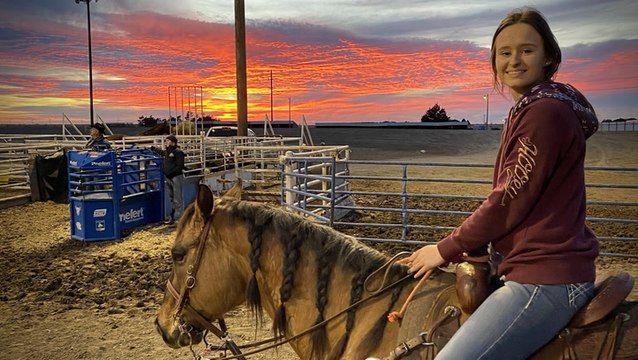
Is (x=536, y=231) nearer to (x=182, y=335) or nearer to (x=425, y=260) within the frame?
(x=425, y=260)

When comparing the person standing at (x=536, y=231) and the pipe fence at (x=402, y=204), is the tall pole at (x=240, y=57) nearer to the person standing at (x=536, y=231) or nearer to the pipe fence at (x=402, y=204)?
the pipe fence at (x=402, y=204)

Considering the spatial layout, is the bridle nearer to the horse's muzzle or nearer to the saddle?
the horse's muzzle

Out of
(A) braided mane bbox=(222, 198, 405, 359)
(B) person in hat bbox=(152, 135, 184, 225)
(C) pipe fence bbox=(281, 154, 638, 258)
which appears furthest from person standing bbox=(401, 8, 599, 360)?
(B) person in hat bbox=(152, 135, 184, 225)

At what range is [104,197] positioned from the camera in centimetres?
933

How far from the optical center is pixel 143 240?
887 centimetres

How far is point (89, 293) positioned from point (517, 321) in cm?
592

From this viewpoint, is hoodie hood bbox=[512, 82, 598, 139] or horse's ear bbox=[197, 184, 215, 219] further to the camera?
horse's ear bbox=[197, 184, 215, 219]

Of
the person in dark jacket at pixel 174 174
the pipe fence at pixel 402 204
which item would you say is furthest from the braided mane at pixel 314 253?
the person in dark jacket at pixel 174 174

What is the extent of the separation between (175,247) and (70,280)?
17.4 feet

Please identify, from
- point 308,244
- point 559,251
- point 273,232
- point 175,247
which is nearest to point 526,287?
point 559,251

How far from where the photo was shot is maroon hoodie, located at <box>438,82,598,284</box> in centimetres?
139

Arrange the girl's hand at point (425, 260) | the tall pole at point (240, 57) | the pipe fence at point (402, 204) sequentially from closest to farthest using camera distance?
the girl's hand at point (425, 260) < the pipe fence at point (402, 204) < the tall pole at point (240, 57)

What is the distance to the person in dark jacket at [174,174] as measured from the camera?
33.6 feet

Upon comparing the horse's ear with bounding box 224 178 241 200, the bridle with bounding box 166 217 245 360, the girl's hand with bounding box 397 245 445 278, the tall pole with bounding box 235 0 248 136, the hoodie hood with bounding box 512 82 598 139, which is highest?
the tall pole with bounding box 235 0 248 136
